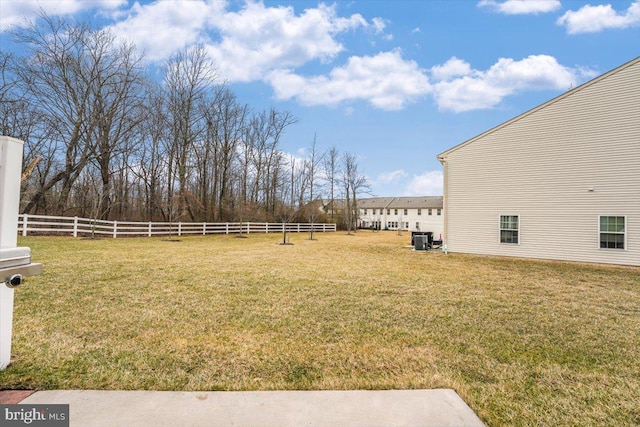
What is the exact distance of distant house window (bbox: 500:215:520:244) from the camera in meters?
11.5

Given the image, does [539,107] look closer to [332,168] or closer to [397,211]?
[332,168]

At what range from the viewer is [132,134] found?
1995 centimetres

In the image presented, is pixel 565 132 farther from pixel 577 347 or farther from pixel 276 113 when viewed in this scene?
pixel 276 113

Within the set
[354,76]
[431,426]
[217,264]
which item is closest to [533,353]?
[431,426]

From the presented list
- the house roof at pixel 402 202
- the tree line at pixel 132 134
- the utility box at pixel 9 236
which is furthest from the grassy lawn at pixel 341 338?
the house roof at pixel 402 202

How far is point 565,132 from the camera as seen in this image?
10.6 metres

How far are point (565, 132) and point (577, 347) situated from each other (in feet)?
33.3

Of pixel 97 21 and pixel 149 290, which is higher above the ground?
pixel 97 21

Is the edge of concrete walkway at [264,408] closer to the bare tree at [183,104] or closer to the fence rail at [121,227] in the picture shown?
the fence rail at [121,227]

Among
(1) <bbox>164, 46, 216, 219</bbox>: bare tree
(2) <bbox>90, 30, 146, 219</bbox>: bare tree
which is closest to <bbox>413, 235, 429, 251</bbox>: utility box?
(1) <bbox>164, 46, 216, 219</bbox>: bare tree

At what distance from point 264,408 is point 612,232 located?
485 inches

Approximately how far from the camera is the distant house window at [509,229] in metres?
11.5

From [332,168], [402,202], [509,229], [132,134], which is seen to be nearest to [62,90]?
[132,134]

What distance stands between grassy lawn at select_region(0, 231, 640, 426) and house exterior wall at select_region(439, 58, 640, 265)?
437 cm
